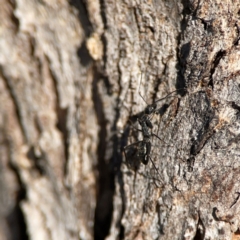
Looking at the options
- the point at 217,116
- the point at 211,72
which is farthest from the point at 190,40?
the point at 217,116

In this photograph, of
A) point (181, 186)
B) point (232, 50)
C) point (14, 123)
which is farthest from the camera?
point (181, 186)

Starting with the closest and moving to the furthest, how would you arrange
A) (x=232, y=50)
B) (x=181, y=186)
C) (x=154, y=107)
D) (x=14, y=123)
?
(x=14, y=123), (x=232, y=50), (x=181, y=186), (x=154, y=107)

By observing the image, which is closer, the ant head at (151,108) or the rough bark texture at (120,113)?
the rough bark texture at (120,113)

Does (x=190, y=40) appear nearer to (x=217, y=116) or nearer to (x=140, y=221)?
(x=217, y=116)

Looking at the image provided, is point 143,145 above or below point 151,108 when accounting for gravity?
below

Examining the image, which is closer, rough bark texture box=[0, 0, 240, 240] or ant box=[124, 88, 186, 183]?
rough bark texture box=[0, 0, 240, 240]
